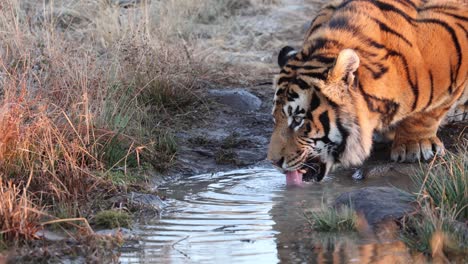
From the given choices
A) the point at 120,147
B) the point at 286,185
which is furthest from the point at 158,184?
the point at 286,185

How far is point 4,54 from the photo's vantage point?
335 inches

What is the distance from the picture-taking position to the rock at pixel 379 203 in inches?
236

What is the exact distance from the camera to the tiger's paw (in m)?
7.65

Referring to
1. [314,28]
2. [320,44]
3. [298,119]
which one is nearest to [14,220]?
[298,119]

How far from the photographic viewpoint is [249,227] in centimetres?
617

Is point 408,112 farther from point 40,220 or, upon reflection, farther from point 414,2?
point 40,220

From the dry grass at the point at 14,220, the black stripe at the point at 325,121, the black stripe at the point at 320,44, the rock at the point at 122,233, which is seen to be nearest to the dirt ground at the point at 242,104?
the black stripe at the point at 325,121

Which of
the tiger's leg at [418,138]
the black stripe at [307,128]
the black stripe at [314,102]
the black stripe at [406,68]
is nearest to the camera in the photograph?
the black stripe at [314,102]

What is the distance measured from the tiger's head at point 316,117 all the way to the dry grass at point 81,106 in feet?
3.51

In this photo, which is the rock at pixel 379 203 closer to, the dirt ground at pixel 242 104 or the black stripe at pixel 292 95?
the black stripe at pixel 292 95

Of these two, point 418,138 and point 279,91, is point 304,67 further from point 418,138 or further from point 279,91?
point 418,138

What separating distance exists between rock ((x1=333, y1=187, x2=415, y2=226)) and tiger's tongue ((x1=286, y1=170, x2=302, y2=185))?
0.51 meters

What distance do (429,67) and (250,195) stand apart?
1610 millimetres

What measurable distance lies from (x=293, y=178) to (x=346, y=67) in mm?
1164
